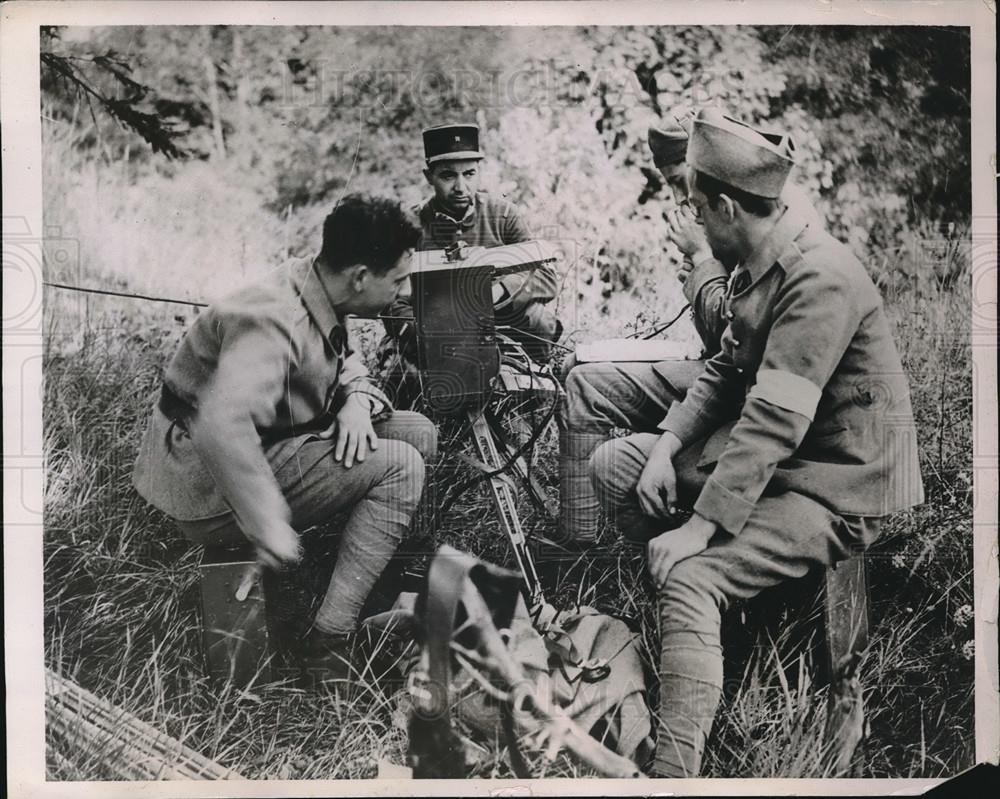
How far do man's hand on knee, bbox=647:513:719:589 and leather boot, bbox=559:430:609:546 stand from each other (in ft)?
0.84

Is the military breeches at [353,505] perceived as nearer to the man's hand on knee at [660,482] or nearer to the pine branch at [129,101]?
the man's hand on knee at [660,482]

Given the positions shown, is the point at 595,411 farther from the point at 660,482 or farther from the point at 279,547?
the point at 279,547

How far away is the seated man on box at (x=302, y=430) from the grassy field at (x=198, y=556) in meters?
0.11

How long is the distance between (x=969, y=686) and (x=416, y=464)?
241 centimetres

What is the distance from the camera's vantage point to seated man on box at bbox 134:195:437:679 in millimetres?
3600

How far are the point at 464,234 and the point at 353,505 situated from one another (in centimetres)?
116

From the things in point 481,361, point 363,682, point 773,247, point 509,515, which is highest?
point 773,247

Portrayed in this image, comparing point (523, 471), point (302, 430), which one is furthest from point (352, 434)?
point (523, 471)

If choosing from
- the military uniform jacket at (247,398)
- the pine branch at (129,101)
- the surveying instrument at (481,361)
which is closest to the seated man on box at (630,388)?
the surveying instrument at (481,361)

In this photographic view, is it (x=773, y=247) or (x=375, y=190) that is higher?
(x=375, y=190)

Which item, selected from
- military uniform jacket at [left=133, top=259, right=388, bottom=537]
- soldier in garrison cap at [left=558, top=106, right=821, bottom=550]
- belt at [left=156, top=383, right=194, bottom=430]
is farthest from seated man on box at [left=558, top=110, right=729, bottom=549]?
belt at [left=156, top=383, right=194, bottom=430]

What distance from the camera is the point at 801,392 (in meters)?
3.52

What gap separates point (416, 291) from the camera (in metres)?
3.64

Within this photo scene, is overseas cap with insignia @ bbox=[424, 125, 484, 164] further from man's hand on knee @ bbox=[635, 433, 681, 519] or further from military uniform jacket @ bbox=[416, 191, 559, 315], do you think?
man's hand on knee @ bbox=[635, 433, 681, 519]
